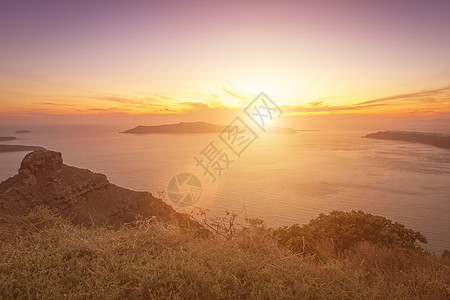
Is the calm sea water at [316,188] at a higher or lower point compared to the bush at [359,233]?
lower

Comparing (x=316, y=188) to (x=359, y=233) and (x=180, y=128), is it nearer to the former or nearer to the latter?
(x=359, y=233)

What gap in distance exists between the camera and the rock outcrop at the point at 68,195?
14.4 m

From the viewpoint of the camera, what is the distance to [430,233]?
2108 centimetres

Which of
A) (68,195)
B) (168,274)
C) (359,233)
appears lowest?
(359,233)

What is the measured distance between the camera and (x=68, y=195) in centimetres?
1612

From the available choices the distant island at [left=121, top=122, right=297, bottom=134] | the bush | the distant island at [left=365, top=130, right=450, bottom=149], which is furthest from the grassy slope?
the distant island at [left=121, top=122, right=297, bottom=134]

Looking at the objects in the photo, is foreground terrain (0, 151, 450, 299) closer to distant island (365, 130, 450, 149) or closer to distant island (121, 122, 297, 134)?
distant island (365, 130, 450, 149)

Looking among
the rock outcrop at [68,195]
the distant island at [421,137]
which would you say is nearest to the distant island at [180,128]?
the distant island at [421,137]

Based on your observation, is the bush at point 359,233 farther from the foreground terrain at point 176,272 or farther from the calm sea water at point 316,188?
the foreground terrain at point 176,272

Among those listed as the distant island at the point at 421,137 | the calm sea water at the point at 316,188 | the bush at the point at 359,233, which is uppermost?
the distant island at the point at 421,137

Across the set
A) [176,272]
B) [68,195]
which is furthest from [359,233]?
[68,195]

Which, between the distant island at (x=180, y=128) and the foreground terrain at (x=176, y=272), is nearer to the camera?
the foreground terrain at (x=176, y=272)

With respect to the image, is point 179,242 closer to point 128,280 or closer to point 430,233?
point 128,280

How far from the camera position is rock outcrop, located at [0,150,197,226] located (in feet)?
47.1
